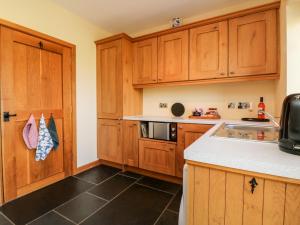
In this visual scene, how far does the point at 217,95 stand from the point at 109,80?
175 cm

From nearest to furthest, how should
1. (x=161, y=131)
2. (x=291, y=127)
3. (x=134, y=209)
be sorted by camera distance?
(x=291, y=127) < (x=134, y=209) < (x=161, y=131)

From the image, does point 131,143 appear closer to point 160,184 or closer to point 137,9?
point 160,184

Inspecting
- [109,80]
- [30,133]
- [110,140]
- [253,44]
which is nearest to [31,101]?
[30,133]

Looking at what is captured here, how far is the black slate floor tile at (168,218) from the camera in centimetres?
150

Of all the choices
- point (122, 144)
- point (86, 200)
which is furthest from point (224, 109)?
point (86, 200)

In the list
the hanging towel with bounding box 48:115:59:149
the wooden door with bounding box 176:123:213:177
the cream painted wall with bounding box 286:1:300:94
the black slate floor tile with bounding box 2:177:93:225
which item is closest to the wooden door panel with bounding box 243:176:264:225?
the cream painted wall with bounding box 286:1:300:94

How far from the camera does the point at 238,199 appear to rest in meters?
0.68

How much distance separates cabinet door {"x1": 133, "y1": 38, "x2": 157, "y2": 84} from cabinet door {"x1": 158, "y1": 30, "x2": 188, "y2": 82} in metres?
0.10

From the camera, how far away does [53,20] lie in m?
2.23

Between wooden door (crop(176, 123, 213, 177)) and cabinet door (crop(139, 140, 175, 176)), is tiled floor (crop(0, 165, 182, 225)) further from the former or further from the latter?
wooden door (crop(176, 123, 213, 177))

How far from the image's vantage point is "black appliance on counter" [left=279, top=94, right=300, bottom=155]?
73 centimetres

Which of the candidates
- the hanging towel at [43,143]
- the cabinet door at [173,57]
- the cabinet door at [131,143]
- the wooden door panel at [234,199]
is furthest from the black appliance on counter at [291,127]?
the hanging towel at [43,143]

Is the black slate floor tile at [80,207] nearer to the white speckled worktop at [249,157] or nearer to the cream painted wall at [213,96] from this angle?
the white speckled worktop at [249,157]

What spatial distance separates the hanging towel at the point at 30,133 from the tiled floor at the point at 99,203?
0.60 meters
